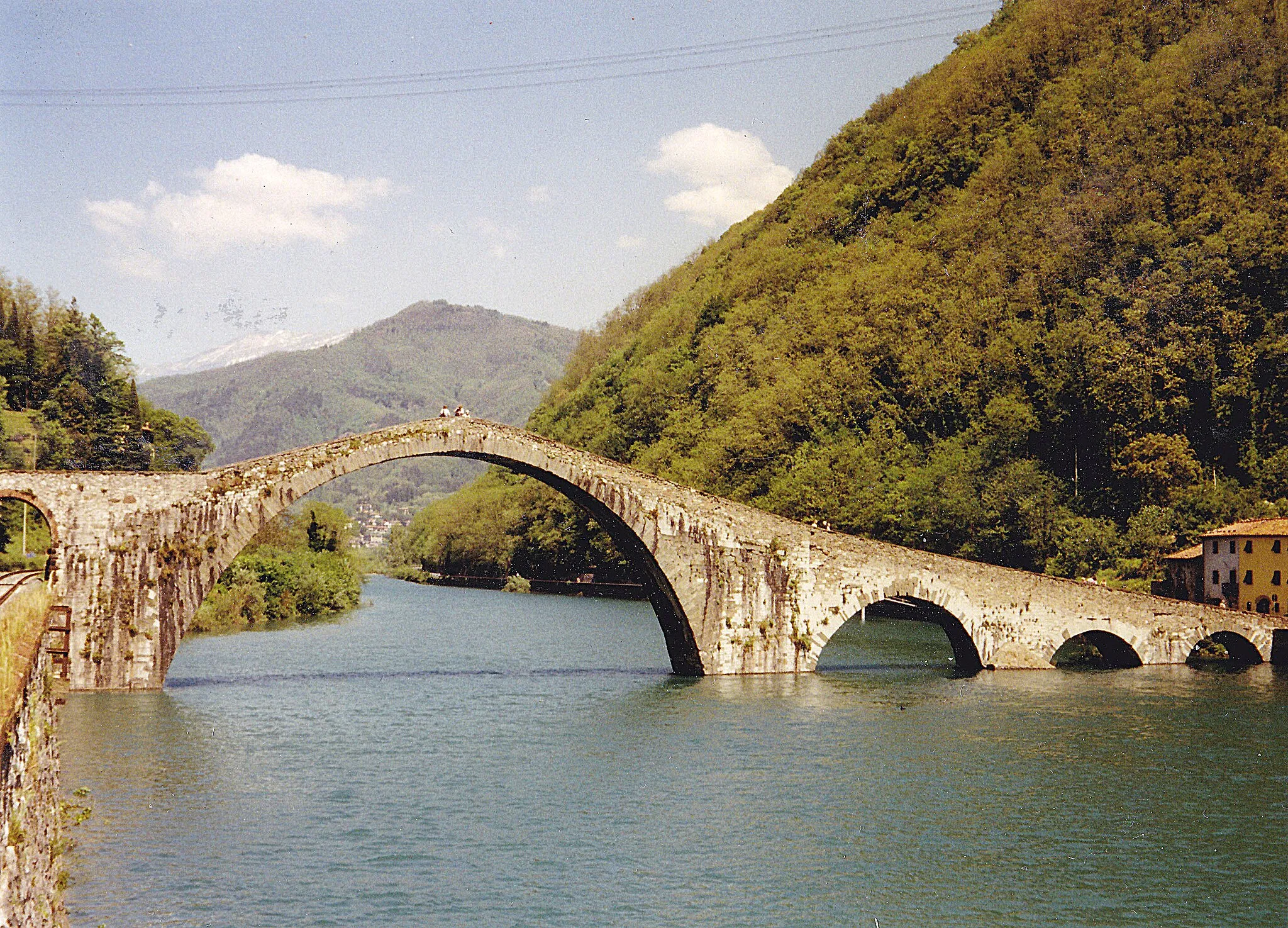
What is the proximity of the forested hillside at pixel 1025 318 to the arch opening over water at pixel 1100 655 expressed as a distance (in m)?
9.74

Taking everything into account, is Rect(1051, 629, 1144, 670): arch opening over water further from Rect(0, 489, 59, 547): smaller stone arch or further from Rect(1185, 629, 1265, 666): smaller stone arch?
Rect(0, 489, 59, 547): smaller stone arch

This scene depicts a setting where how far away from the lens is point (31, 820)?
41.7 ft

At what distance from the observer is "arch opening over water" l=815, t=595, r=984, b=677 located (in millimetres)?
38625

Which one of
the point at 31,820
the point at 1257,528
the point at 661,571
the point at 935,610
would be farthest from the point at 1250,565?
the point at 31,820

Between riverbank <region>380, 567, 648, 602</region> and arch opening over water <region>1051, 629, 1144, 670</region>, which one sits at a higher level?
riverbank <region>380, 567, 648, 602</region>

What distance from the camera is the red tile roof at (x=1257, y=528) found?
45956mm

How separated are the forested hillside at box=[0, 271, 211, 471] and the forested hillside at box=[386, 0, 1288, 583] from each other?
96.4 feet

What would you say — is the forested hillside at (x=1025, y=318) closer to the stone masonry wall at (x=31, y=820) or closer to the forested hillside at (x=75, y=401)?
the forested hillside at (x=75, y=401)

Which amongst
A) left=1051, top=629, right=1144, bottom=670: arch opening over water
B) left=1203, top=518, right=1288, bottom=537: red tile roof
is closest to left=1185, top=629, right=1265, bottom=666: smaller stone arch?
left=1051, top=629, right=1144, bottom=670: arch opening over water

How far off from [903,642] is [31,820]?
41.3 meters

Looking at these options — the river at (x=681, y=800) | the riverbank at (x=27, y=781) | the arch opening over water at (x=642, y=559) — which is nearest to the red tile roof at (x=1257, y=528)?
the river at (x=681, y=800)

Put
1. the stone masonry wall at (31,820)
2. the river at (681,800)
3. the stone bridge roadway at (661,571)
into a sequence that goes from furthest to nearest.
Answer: the stone bridge roadway at (661,571), the river at (681,800), the stone masonry wall at (31,820)

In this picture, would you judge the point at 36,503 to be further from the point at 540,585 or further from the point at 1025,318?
the point at 540,585

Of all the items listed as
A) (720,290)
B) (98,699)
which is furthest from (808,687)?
(720,290)
